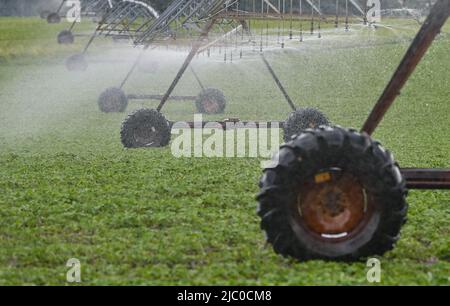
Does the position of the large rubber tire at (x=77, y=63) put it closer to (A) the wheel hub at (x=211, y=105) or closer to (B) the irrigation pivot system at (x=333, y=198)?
(A) the wheel hub at (x=211, y=105)

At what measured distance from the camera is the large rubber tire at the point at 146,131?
1628cm

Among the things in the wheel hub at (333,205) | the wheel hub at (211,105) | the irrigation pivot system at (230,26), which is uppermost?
the wheel hub at (211,105)

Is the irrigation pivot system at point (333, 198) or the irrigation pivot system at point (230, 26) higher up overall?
the irrigation pivot system at point (230, 26)

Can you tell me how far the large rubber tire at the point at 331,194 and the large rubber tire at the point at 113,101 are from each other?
17.7 m

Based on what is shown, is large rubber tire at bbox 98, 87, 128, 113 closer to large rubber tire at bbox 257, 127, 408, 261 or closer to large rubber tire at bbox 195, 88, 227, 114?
large rubber tire at bbox 195, 88, 227, 114

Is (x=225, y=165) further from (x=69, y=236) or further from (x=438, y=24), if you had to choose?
(x=438, y=24)

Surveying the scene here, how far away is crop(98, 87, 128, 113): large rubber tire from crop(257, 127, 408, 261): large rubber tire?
17.7 m

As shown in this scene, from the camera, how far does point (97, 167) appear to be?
13812mm

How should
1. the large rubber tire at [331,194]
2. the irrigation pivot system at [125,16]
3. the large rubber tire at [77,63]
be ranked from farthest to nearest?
the large rubber tire at [77,63], the irrigation pivot system at [125,16], the large rubber tire at [331,194]

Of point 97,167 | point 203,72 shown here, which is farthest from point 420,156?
point 203,72

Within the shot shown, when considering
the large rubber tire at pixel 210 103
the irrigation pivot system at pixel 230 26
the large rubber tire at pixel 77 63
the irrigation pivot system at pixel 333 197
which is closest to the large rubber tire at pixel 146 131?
the irrigation pivot system at pixel 230 26

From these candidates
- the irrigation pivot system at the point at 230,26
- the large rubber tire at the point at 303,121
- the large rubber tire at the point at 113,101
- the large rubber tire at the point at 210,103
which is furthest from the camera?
the large rubber tire at the point at 113,101

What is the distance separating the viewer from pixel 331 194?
24.7 feet

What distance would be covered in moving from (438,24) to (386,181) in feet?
4.63
